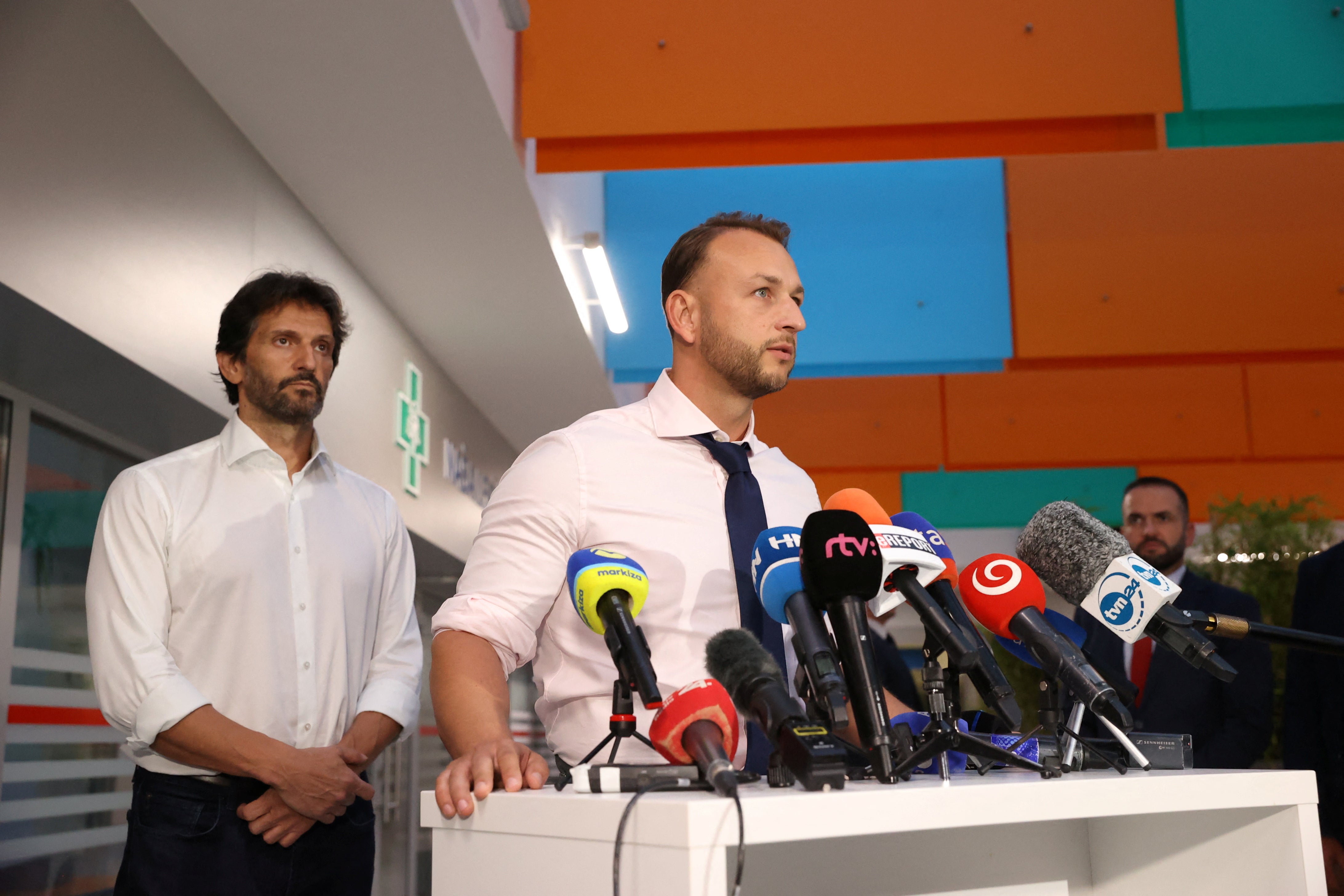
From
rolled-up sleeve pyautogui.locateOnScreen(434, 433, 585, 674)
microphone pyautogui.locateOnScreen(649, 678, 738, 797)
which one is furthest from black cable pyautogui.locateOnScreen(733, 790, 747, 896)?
rolled-up sleeve pyautogui.locateOnScreen(434, 433, 585, 674)

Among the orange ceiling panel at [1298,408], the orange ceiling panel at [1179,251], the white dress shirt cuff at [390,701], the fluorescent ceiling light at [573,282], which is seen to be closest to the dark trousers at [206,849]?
the white dress shirt cuff at [390,701]

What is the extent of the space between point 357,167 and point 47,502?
1527mm

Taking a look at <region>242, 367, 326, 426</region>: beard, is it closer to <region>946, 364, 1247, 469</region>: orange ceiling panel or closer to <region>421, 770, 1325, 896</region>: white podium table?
<region>421, 770, 1325, 896</region>: white podium table

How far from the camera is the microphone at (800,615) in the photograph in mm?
1053

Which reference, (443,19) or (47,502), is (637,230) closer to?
(443,19)

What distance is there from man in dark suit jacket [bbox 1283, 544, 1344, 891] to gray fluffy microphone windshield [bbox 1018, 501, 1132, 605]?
6.87 ft

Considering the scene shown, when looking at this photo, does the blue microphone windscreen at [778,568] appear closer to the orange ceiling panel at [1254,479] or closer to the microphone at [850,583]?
the microphone at [850,583]

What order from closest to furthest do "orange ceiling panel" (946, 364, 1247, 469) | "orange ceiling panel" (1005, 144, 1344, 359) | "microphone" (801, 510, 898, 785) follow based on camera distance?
"microphone" (801, 510, 898, 785) → "orange ceiling panel" (1005, 144, 1344, 359) → "orange ceiling panel" (946, 364, 1247, 469)

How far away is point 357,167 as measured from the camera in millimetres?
4031

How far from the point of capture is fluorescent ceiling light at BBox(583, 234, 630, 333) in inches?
190

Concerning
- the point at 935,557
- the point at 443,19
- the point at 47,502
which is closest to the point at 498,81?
the point at 443,19

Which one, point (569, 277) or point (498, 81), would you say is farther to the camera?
point (569, 277)

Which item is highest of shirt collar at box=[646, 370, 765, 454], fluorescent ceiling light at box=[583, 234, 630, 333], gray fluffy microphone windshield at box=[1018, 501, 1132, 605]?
fluorescent ceiling light at box=[583, 234, 630, 333]

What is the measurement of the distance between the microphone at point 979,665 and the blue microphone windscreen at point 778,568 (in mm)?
143
